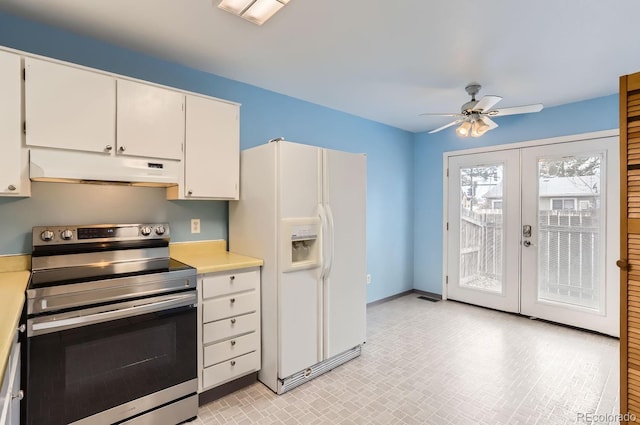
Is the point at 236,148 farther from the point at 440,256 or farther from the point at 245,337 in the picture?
the point at 440,256

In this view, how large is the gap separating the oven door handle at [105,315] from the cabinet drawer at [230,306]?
16cm

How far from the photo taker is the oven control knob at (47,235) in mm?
1901

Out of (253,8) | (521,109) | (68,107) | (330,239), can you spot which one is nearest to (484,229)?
(521,109)

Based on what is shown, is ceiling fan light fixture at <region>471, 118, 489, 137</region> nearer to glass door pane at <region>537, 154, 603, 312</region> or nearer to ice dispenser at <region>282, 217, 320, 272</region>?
glass door pane at <region>537, 154, 603, 312</region>

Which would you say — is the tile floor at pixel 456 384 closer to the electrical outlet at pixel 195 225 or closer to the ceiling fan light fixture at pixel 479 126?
the electrical outlet at pixel 195 225

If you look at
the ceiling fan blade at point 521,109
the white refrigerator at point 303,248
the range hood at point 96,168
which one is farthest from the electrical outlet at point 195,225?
the ceiling fan blade at point 521,109

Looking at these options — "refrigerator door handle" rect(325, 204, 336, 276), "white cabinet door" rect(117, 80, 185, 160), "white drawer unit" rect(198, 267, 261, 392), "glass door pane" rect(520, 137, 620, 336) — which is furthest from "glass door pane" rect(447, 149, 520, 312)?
"white cabinet door" rect(117, 80, 185, 160)

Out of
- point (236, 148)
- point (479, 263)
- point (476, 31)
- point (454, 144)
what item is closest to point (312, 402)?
point (236, 148)

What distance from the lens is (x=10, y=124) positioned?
5.42ft

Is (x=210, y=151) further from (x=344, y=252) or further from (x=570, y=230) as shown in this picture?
(x=570, y=230)

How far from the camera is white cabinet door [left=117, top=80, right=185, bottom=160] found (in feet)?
6.51

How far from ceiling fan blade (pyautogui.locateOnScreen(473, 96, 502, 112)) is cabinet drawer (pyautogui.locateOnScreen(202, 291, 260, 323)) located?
2338mm

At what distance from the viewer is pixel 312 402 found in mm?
2146

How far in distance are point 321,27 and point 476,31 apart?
101cm
